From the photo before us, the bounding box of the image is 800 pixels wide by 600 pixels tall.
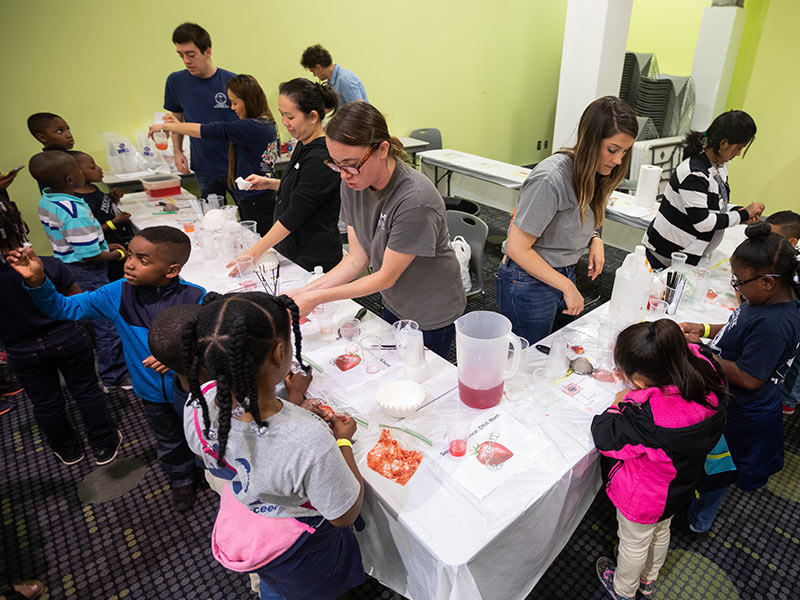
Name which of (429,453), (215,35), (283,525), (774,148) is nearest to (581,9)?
(774,148)

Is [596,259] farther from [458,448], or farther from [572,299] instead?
[458,448]

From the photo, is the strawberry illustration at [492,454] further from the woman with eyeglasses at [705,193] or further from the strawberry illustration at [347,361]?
the woman with eyeglasses at [705,193]

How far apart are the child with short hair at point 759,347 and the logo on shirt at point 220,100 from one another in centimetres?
331

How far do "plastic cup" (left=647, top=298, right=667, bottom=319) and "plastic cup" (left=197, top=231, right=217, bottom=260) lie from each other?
2.20m

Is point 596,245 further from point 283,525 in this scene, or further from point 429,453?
point 283,525

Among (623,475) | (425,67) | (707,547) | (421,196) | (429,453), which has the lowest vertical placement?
(707,547)

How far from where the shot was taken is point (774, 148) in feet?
15.6

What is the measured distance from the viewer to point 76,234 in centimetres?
250

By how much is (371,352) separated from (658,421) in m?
0.91

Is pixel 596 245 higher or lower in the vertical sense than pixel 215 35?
lower

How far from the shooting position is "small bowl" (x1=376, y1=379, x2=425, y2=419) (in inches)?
54.9

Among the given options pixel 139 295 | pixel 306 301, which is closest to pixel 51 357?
pixel 139 295

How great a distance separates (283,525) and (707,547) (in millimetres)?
1699

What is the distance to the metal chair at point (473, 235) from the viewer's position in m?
2.90
